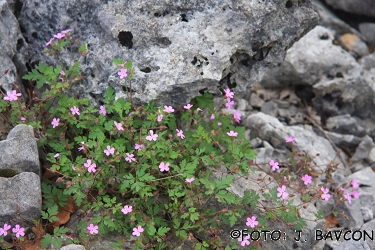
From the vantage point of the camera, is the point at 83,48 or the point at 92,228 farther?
the point at 83,48

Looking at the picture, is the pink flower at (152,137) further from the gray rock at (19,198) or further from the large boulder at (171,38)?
the gray rock at (19,198)

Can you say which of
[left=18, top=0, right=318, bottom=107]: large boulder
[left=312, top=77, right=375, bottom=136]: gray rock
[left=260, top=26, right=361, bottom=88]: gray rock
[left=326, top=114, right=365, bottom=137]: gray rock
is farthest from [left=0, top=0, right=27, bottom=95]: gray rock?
[left=326, top=114, right=365, bottom=137]: gray rock

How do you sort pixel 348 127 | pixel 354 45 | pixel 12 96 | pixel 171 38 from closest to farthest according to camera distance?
pixel 12 96
pixel 171 38
pixel 348 127
pixel 354 45

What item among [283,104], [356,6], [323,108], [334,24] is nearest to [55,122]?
[283,104]

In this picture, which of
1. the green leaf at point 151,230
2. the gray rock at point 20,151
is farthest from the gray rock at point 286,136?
the gray rock at point 20,151

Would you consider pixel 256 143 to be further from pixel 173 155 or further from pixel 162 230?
pixel 162 230

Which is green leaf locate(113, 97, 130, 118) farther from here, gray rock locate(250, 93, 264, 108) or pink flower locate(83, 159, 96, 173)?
gray rock locate(250, 93, 264, 108)
